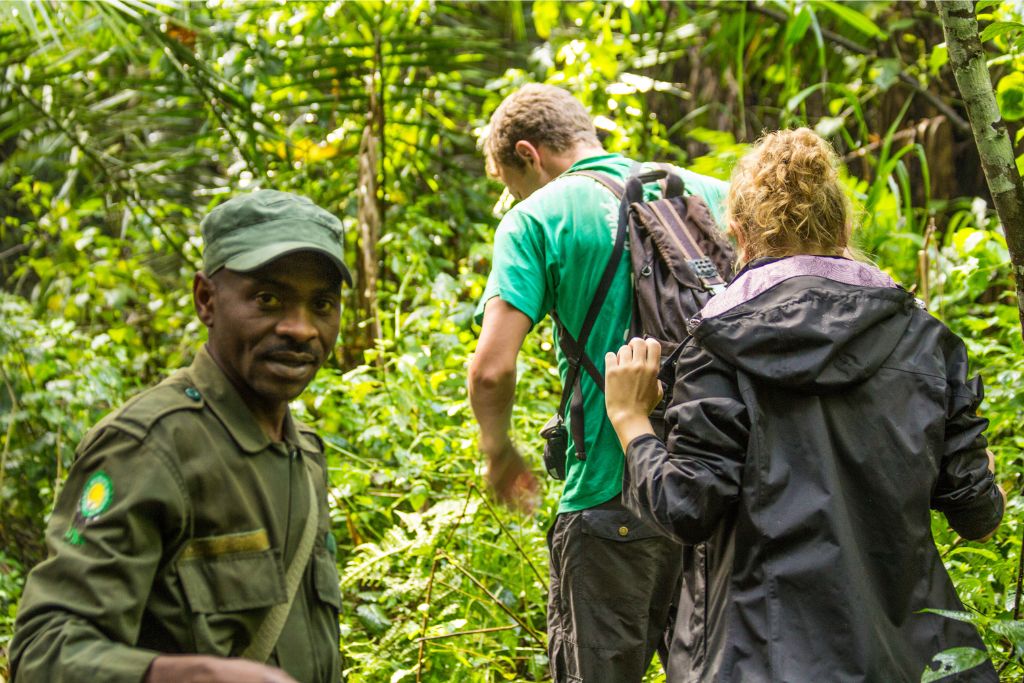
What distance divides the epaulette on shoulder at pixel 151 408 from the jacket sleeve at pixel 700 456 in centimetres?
91

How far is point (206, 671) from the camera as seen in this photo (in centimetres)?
146

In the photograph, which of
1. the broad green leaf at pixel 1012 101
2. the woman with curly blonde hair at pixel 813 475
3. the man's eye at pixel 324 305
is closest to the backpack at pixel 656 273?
the woman with curly blonde hair at pixel 813 475

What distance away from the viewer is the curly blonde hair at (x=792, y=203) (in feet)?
7.66

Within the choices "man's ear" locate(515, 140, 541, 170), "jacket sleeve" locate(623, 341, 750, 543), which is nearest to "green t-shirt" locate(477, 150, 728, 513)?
"man's ear" locate(515, 140, 541, 170)

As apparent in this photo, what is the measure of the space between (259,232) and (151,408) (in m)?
0.36

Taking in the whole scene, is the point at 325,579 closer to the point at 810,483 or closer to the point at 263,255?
the point at 263,255

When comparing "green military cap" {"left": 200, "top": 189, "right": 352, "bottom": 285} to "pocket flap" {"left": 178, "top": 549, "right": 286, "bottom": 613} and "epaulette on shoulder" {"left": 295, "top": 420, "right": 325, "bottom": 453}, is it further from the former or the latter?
"pocket flap" {"left": 178, "top": 549, "right": 286, "bottom": 613}

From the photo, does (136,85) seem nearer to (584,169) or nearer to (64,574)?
(584,169)

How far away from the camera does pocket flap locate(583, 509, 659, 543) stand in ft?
9.85

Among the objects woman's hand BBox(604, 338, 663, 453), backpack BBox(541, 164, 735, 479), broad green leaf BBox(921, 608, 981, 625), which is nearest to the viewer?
broad green leaf BBox(921, 608, 981, 625)

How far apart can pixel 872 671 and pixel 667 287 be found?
4.12 ft

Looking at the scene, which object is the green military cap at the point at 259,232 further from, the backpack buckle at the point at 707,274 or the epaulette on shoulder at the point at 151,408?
the backpack buckle at the point at 707,274

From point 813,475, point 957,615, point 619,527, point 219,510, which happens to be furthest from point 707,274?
point 219,510

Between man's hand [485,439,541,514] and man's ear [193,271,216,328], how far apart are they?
52.5 inches
